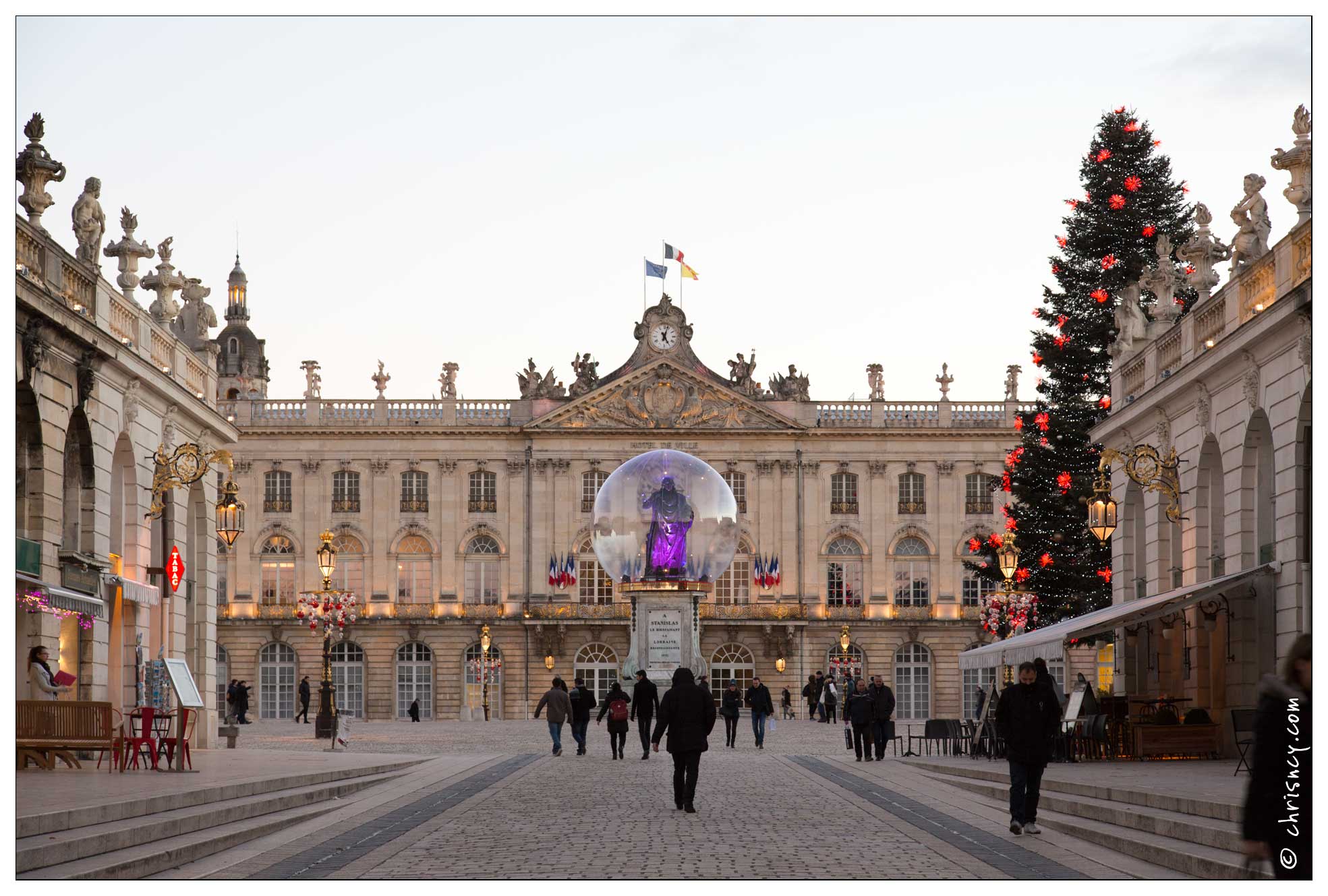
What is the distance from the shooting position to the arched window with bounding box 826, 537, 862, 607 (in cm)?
8894

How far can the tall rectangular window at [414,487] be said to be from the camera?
8894cm

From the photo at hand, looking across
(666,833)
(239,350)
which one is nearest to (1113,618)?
(666,833)

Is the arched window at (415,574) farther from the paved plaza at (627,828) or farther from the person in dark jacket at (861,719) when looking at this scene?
the paved plaza at (627,828)

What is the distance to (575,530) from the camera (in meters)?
89.1

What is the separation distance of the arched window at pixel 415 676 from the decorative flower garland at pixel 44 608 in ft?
196

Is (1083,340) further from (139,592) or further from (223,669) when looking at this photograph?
(223,669)

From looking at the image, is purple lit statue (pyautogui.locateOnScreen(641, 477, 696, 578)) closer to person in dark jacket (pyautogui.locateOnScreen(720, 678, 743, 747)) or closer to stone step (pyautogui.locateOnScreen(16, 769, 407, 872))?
person in dark jacket (pyautogui.locateOnScreen(720, 678, 743, 747))

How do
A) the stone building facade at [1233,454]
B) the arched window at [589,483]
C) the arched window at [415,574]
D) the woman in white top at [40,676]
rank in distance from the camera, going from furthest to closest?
the arched window at [589,483]
the arched window at [415,574]
the stone building facade at [1233,454]
the woman in white top at [40,676]

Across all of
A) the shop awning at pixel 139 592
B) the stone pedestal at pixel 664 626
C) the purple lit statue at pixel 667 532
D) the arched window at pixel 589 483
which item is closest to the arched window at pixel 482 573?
the arched window at pixel 589 483

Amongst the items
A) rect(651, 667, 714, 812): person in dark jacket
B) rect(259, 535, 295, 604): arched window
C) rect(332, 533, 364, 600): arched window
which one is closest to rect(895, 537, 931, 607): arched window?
rect(332, 533, 364, 600): arched window

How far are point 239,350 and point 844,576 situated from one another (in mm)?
47582
